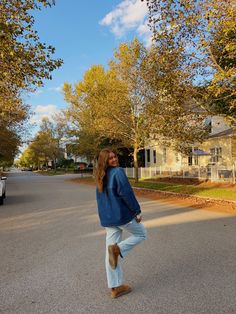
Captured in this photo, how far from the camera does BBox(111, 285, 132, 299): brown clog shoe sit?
13.9 ft

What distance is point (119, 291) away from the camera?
14.1 ft

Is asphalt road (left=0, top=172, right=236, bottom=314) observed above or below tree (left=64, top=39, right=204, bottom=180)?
below

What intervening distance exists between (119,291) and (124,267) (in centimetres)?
118

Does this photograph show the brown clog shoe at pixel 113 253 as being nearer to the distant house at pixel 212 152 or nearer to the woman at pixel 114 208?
the woman at pixel 114 208

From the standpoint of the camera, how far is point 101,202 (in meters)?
4.40

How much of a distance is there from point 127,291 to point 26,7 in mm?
7933

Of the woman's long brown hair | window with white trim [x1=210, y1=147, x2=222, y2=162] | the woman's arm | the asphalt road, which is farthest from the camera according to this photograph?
window with white trim [x1=210, y1=147, x2=222, y2=162]

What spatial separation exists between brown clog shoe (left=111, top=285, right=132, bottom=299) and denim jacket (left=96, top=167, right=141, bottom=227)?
2.62ft

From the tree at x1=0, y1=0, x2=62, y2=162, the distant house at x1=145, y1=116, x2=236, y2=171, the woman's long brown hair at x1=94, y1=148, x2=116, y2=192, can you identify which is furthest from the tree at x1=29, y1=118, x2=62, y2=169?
the woman's long brown hair at x1=94, y1=148, x2=116, y2=192

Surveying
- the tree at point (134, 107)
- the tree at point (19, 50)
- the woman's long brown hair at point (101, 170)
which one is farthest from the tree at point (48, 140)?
the woman's long brown hair at point (101, 170)

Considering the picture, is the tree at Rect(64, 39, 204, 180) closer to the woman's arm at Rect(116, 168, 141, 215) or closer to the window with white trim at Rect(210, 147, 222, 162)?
the window with white trim at Rect(210, 147, 222, 162)

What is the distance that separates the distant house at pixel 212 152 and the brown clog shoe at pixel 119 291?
64.3 feet

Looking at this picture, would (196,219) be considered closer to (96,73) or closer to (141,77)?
(141,77)

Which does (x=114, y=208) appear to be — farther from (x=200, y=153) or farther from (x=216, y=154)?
(x=216, y=154)
